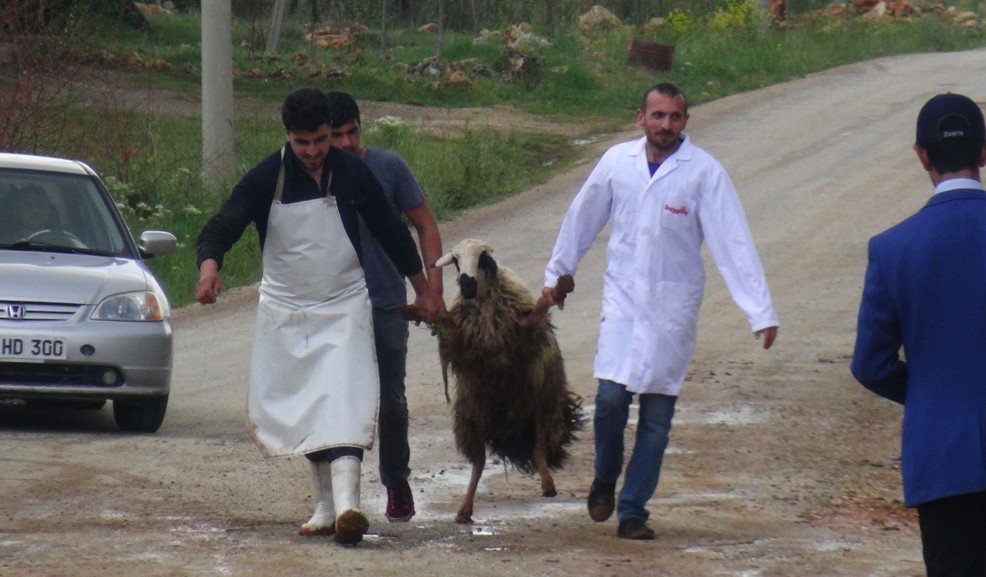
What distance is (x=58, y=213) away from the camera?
1066cm

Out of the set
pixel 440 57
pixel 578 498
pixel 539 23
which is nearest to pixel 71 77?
pixel 578 498

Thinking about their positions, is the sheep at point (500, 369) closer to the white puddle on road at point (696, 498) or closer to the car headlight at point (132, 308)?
the white puddle on road at point (696, 498)

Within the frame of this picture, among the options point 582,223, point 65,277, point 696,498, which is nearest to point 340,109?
point 582,223

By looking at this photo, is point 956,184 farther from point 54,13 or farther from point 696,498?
point 54,13

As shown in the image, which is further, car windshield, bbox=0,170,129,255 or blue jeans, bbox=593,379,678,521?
car windshield, bbox=0,170,129,255

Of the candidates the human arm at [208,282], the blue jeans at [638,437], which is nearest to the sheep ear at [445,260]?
the blue jeans at [638,437]

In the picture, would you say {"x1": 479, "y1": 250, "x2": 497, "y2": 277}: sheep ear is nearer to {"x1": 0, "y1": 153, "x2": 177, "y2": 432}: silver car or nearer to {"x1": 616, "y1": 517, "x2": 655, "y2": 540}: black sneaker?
{"x1": 616, "y1": 517, "x2": 655, "y2": 540}: black sneaker

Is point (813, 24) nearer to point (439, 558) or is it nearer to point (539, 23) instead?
point (539, 23)

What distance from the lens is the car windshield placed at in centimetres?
1041

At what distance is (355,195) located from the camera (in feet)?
21.7

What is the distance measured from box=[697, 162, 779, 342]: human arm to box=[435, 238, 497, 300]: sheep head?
1.13 meters

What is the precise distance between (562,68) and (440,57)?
357 cm

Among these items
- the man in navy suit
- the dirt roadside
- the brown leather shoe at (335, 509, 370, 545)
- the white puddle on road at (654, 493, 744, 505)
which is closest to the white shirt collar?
the man in navy suit

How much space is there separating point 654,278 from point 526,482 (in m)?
2.09
